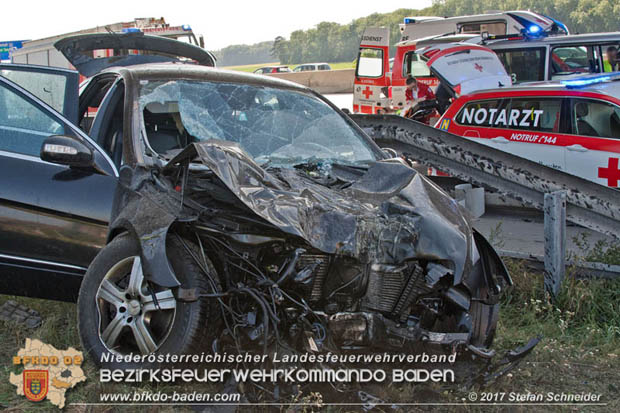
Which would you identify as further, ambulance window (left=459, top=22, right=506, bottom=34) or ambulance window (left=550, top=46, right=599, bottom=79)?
ambulance window (left=459, top=22, right=506, bottom=34)

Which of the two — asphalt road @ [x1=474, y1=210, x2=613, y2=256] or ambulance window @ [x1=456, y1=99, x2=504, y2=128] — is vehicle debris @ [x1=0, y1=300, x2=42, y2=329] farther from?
ambulance window @ [x1=456, y1=99, x2=504, y2=128]

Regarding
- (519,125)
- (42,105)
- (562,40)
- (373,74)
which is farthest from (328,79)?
(42,105)

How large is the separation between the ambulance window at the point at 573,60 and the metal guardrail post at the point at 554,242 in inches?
276

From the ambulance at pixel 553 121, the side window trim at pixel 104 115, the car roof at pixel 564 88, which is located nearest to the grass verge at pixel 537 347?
the side window trim at pixel 104 115

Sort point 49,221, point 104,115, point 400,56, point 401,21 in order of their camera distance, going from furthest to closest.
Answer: point 401,21 < point 400,56 < point 104,115 < point 49,221

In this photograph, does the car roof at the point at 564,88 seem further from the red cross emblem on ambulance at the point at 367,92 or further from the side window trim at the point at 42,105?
the red cross emblem on ambulance at the point at 367,92

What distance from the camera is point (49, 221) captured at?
141 inches

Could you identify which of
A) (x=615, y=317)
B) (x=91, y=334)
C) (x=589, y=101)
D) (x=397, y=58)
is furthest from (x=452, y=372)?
(x=397, y=58)

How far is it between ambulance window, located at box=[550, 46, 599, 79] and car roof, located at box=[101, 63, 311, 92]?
7.74 metres

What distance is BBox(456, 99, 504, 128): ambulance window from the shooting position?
7844 millimetres

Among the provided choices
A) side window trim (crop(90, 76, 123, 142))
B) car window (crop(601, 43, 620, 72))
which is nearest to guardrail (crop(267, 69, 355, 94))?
car window (crop(601, 43, 620, 72))

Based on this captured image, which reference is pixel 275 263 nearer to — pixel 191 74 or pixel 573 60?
pixel 191 74

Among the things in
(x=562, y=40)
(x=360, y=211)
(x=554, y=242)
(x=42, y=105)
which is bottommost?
(x=554, y=242)

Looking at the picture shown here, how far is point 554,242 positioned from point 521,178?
24.6 inches
